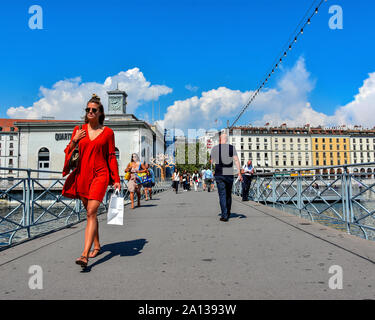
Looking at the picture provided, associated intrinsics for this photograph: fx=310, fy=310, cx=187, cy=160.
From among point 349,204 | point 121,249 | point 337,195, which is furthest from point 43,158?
point 349,204

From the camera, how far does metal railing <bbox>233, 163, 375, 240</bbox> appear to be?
515cm

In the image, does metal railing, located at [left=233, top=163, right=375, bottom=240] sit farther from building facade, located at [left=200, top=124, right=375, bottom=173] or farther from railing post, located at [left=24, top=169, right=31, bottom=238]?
building facade, located at [left=200, top=124, right=375, bottom=173]

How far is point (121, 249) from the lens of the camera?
4367 millimetres

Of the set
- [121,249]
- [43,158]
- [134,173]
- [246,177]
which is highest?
[43,158]

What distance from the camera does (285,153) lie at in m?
94.9

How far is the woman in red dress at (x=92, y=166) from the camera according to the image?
3609 mm

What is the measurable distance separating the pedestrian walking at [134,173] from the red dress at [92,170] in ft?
21.2

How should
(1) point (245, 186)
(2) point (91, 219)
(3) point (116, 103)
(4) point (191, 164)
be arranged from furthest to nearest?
(4) point (191, 164) → (3) point (116, 103) → (1) point (245, 186) → (2) point (91, 219)

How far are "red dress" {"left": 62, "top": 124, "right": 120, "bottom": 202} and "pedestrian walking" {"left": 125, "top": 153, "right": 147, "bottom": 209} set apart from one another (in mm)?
6475

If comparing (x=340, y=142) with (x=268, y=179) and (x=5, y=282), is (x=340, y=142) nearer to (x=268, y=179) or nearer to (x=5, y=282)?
(x=268, y=179)

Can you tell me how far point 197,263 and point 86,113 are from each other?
2219 mm

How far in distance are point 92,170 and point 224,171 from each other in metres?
4.04

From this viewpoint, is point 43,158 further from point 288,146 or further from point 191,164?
point 288,146

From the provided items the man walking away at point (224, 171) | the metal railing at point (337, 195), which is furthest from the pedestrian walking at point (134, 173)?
the metal railing at point (337, 195)
